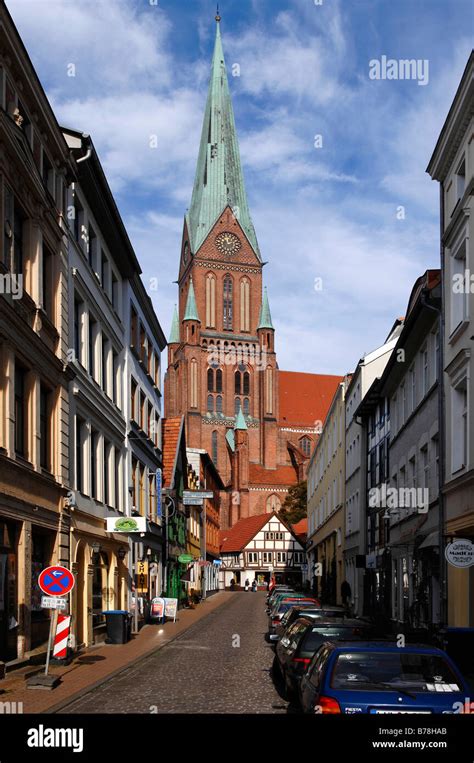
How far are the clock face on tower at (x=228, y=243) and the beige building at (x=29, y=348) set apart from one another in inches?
3853

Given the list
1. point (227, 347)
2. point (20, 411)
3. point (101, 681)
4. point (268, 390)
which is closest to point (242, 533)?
point (268, 390)

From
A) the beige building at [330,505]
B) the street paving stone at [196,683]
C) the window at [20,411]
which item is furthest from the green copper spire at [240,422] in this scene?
the window at [20,411]

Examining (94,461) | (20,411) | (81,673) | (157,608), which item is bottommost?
(157,608)

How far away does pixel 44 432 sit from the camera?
20375 mm

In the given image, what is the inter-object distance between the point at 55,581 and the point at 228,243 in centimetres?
10537

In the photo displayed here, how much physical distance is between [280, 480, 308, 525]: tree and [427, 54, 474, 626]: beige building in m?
85.1

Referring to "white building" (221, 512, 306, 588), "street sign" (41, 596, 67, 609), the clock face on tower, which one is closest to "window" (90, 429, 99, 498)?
"street sign" (41, 596, 67, 609)

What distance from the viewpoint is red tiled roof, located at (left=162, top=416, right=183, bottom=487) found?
4417 cm

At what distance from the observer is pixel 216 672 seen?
18.7 meters

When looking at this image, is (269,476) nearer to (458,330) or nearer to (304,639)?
(458,330)

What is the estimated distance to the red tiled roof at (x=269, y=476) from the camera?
113875 mm

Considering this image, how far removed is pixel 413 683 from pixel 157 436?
32875mm

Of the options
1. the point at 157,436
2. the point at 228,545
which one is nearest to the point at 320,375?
the point at 228,545

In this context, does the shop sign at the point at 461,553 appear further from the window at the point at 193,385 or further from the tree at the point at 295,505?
the window at the point at 193,385
